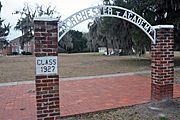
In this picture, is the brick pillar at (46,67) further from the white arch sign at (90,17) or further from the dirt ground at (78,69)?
the dirt ground at (78,69)

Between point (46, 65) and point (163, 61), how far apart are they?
3024mm

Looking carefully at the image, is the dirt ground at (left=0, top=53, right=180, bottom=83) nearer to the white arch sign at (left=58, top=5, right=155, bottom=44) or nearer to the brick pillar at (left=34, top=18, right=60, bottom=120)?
the white arch sign at (left=58, top=5, right=155, bottom=44)

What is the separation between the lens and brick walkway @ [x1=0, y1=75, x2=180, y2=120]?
5.74m

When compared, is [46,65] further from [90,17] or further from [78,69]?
[78,69]

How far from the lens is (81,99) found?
22.6 ft

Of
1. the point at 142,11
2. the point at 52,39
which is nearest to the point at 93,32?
the point at 142,11

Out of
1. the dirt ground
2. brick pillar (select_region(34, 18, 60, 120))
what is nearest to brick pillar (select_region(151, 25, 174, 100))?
brick pillar (select_region(34, 18, 60, 120))

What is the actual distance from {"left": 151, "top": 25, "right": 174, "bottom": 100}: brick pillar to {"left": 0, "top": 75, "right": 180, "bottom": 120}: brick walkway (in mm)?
687

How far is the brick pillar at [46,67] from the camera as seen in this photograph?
440 centimetres

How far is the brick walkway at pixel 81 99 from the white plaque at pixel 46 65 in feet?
4.41

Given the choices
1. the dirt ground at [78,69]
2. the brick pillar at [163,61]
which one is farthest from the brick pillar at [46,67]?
the dirt ground at [78,69]

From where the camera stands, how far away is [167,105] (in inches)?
237

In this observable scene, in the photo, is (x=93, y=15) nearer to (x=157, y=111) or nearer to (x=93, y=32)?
(x=157, y=111)

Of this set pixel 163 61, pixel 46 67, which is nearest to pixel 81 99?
pixel 163 61
